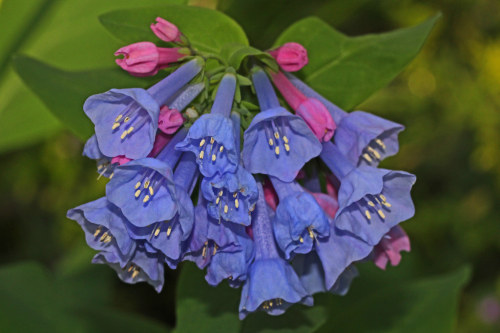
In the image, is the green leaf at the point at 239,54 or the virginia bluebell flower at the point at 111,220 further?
the green leaf at the point at 239,54

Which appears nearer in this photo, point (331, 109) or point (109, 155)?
point (109, 155)

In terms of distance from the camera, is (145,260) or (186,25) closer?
(145,260)

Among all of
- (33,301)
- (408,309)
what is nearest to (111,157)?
(33,301)

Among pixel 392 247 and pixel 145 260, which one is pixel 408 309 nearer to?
pixel 392 247

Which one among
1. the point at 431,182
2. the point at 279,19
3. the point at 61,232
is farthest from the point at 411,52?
the point at 61,232

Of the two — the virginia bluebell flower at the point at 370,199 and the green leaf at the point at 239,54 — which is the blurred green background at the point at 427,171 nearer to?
the green leaf at the point at 239,54

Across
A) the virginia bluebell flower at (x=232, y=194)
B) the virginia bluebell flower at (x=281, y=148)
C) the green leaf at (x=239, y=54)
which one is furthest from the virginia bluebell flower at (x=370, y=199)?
the green leaf at (x=239, y=54)

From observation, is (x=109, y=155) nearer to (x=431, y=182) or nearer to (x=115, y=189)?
(x=115, y=189)
